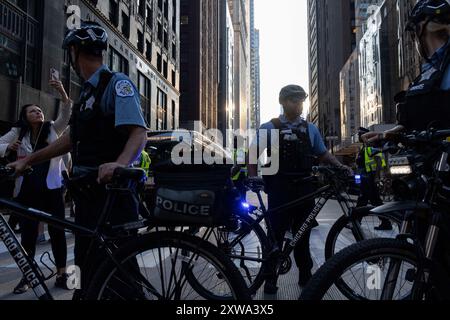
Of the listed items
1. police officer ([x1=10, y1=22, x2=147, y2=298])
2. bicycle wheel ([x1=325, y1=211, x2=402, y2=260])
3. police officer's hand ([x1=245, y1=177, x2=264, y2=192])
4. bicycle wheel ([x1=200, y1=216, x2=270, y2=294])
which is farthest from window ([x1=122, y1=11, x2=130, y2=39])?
police officer ([x1=10, y1=22, x2=147, y2=298])

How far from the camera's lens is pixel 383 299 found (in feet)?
6.70

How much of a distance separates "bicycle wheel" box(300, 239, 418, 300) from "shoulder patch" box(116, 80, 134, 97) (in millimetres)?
1551

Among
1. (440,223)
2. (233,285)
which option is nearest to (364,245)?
(440,223)

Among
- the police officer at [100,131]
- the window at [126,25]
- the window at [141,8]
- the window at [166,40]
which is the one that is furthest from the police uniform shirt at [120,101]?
the window at [166,40]

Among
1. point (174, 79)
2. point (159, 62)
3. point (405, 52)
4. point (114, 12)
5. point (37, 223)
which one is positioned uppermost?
point (174, 79)

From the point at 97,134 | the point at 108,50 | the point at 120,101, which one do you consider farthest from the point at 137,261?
the point at 108,50

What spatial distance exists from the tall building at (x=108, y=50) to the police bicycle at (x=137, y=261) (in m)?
15.1

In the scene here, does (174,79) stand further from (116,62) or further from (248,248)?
(248,248)

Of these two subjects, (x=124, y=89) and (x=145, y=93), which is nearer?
(x=124, y=89)

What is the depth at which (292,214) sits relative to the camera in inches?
164

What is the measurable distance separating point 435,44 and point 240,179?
2.50m

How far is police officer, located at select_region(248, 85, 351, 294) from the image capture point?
4.10 metres

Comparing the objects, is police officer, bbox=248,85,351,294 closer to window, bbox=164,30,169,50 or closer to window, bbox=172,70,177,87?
window, bbox=164,30,169,50

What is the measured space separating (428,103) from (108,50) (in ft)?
86.9
